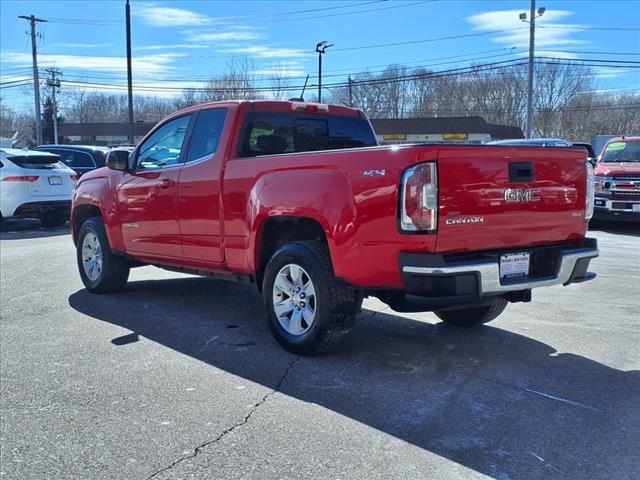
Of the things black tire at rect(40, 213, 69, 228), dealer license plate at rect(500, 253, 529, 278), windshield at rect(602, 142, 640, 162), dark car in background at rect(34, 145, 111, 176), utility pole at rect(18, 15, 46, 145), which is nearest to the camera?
dealer license plate at rect(500, 253, 529, 278)

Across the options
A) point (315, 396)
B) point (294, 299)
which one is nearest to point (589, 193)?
point (294, 299)

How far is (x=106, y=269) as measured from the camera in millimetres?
7320

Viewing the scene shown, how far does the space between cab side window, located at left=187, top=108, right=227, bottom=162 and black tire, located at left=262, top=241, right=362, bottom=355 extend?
57.7 inches

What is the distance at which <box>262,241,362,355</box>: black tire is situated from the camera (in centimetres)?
469

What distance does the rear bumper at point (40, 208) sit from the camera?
13.7 m

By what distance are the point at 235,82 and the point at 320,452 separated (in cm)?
4352

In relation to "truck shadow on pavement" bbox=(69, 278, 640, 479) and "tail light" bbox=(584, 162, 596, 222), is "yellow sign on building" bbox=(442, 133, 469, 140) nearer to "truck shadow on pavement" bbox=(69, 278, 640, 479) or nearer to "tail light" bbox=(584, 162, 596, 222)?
"truck shadow on pavement" bbox=(69, 278, 640, 479)

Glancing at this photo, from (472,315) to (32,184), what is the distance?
11177 millimetres

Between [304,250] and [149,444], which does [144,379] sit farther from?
[304,250]

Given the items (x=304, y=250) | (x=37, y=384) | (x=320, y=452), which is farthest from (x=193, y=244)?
(x=320, y=452)

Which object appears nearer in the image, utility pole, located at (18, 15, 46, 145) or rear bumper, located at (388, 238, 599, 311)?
rear bumper, located at (388, 238, 599, 311)

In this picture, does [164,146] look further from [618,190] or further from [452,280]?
[618,190]

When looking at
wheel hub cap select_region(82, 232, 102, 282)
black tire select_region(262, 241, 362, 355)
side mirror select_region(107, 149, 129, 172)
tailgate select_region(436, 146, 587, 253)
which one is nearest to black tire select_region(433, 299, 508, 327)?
tailgate select_region(436, 146, 587, 253)

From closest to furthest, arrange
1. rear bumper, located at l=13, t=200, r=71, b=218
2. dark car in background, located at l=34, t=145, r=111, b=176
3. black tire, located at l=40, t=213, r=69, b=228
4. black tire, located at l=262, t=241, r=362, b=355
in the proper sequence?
black tire, located at l=262, t=241, r=362, b=355 < rear bumper, located at l=13, t=200, r=71, b=218 < black tire, located at l=40, t=213, r=69, b=228 < dark car in background, located at l=34, t=145, r=111, b=176
